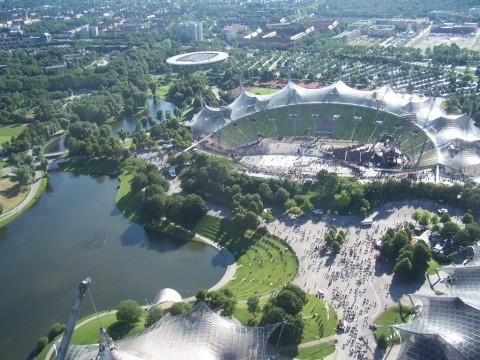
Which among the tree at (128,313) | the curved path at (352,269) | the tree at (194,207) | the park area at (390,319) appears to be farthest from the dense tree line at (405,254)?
the tree at (128,313)

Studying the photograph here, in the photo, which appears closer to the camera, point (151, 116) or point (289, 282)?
point (289, 282)

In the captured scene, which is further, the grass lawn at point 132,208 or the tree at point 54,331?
the grass lawn at point 132,208

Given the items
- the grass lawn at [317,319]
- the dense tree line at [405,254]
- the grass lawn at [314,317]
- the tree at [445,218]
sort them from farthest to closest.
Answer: the tree at [445,218]
the dense tree line at [405,254]
the grass lawn at [314,317]
the grass lawn at [317,319]

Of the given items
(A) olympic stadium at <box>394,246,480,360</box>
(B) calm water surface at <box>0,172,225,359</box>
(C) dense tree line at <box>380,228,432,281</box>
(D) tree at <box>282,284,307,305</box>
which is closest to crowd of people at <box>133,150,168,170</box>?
(B) calm water surface at <box>0,172,225,359</box>

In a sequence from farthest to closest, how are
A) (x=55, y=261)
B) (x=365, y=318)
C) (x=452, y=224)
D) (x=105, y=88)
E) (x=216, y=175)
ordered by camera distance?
(x=105, y=88)
(x=216, y=175)
(x=55, y=261)
(x=452, y=224)
(x=365, y=318)

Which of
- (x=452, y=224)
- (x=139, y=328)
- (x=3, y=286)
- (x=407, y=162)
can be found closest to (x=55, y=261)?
(x=3, y=286)

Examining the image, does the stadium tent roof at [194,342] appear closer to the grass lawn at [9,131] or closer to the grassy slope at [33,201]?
the grassy slope at [33,201]

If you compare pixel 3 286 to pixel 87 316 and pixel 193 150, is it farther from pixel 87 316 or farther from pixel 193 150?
pixel 193 150

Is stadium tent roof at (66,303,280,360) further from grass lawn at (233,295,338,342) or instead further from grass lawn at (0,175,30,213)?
grass lawn at (0,175,30,213)
